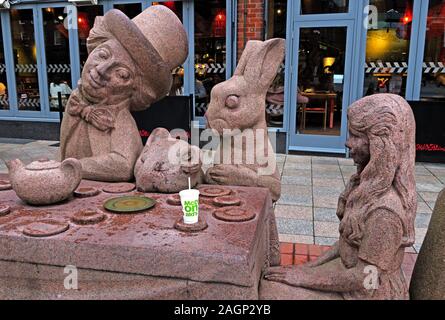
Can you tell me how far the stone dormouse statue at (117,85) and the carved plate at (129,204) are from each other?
1.50ft

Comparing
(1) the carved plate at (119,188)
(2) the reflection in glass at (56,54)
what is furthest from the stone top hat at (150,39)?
(2) the reflection in glass at (56,54)

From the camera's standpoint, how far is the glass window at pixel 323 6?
7301 mm

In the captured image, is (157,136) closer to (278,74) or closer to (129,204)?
(129,204)

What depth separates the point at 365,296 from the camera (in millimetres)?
1987

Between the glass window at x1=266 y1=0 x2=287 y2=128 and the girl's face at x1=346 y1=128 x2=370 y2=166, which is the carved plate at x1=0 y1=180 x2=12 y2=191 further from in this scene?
the glass window at x1=266 y1=0 x2=287 y2=128

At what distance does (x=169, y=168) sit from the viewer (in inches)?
111

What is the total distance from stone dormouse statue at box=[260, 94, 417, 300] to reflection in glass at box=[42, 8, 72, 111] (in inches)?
319

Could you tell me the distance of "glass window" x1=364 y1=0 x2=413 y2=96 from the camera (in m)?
7.24

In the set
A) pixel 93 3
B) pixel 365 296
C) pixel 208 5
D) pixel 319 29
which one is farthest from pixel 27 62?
pixel 365 296

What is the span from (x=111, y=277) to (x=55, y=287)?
340 millimetres

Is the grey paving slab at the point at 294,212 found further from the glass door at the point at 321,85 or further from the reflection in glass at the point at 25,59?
the reflection in glass at the point at 25,59

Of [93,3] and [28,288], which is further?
[93,3]

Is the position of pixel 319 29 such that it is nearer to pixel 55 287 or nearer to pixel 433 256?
pixel 433 256

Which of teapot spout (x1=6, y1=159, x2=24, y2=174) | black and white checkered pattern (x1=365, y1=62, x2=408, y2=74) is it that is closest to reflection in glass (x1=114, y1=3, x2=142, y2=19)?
black and white checkered pattern (x1=365, y1=62, x2=408, y2=74)
